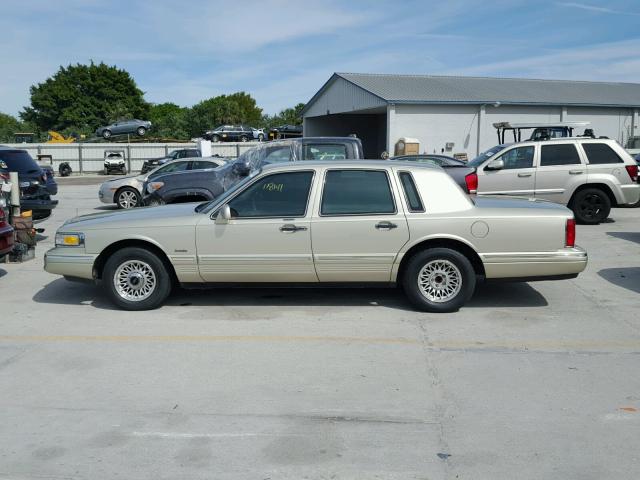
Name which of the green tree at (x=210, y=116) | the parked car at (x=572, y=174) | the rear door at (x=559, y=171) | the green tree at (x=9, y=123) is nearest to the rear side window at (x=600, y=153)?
the parked car at (x=572, y=174)

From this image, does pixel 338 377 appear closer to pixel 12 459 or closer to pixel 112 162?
pixel 12 459

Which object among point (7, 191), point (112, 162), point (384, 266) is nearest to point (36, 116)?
point (112, 162)

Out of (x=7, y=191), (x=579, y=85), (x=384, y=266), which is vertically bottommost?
(x=384, y=266)

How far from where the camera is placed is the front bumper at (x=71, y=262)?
7.00 m

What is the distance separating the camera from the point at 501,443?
4.04 metres

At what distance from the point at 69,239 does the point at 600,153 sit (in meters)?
11.1

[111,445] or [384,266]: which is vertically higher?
[384,266]

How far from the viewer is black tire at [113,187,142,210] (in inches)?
713

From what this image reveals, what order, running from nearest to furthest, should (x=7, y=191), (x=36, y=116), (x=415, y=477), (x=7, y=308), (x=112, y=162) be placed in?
(x=415, y=477) → (x=7, y=308) → (x=7, y=191) → (x=112, y=162) → (x=36, y=116)

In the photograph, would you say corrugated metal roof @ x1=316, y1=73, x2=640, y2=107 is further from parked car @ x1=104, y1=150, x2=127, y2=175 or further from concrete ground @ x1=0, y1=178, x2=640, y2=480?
concrete ground @ x1=0, y1=178, x2=640, y2=480

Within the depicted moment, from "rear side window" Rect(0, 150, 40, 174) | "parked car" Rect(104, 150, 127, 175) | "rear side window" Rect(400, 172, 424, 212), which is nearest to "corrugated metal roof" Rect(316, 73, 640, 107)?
"parked car" Rect(104, 150, 127, 175)

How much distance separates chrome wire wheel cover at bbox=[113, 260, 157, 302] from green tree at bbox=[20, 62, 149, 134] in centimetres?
6870

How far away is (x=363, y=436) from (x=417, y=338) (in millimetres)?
2095

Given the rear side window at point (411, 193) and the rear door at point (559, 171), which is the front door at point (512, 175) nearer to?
the rear door at point (559, 171)
